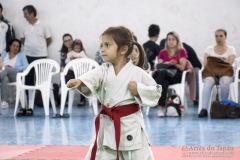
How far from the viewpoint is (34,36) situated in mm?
13312

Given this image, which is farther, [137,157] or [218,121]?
[218,121]

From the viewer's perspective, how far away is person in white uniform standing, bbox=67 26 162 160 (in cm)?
391

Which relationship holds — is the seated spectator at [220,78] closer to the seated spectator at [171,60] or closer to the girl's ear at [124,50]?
the seated spectator at [171,60]

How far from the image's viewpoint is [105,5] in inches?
531

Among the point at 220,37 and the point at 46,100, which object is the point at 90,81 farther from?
the point at 46,100

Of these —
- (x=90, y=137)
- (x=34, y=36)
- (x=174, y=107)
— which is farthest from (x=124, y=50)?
(x=34, y=36)

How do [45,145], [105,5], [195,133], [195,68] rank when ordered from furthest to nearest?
[105,5], [195,68], [195,133], [45,145]

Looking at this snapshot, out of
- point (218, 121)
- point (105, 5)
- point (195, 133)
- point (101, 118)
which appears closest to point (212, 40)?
point (105, 5)

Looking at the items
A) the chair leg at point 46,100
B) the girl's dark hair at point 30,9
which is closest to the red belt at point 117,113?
the chair leg at point 46,100

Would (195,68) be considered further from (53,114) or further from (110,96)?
(110,96)

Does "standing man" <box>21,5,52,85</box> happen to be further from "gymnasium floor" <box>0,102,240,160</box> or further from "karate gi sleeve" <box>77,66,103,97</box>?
"karate gi sleeve" <box>77,66,103,97</box>

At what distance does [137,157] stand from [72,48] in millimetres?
8932

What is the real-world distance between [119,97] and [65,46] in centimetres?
907

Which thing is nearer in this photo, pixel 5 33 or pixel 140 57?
pixel 140 57
